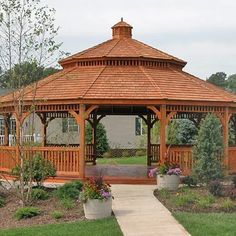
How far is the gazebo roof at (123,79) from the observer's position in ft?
57.8

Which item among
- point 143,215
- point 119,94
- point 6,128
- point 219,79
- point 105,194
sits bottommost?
point 143,215

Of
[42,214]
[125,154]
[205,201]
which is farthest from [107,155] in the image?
[42,214]

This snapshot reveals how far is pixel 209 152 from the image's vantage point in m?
15.7

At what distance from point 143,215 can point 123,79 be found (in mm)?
7728

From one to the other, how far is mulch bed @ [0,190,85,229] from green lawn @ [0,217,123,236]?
1.91ft

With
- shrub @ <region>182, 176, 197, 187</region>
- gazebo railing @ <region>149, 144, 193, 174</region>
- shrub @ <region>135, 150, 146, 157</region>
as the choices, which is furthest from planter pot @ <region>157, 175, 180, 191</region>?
shrub @ <region>135, 150, 146, 157</region>

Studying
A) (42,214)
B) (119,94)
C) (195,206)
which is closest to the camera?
(42,214)

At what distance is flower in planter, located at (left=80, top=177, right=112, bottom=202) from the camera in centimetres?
1158

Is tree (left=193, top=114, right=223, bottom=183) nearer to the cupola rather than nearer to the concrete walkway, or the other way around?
the concrete walkway

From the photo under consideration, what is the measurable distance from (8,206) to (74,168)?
427 cm

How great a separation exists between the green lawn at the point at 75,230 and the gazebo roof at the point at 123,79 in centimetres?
675

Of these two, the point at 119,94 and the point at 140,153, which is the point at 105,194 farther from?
the point at 140,153

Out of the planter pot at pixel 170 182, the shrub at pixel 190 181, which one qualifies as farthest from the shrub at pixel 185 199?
the shrub at pixel 190 181

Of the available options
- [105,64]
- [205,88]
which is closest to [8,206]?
[105,64]
